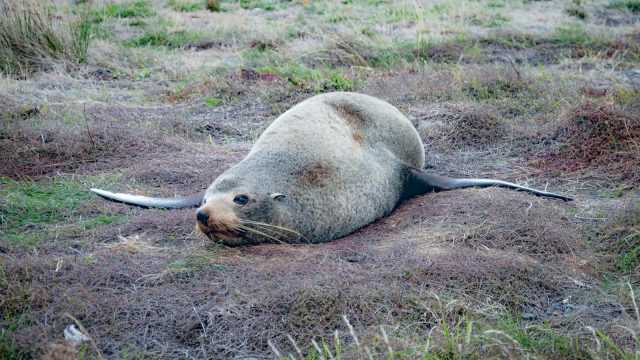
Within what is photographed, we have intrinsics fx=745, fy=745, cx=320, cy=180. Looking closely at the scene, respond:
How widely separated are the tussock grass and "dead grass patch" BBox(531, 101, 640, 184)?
6.22 metres

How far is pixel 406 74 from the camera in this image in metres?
8.77

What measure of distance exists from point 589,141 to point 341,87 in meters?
3.09

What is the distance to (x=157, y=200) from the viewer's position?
5.23 m

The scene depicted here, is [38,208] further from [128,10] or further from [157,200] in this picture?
[128,10]

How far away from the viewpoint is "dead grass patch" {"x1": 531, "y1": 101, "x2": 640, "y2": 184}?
5.87 m

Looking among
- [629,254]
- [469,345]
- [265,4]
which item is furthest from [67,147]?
[265,4]

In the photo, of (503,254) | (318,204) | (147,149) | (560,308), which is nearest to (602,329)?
(560,308)

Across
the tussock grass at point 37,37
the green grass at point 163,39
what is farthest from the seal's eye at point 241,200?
the green grass at point 163,39

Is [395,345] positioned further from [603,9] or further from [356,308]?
[603,9]

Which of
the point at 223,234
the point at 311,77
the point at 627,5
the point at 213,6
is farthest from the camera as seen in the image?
the point at 213,6

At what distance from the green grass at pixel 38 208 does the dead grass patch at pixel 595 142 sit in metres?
3.63

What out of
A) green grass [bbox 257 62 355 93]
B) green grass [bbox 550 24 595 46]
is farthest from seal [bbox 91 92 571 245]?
green grass [bbox 550 24 595 46]

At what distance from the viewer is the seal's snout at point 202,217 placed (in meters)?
4.15

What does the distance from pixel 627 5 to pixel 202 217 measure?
11650 mm
